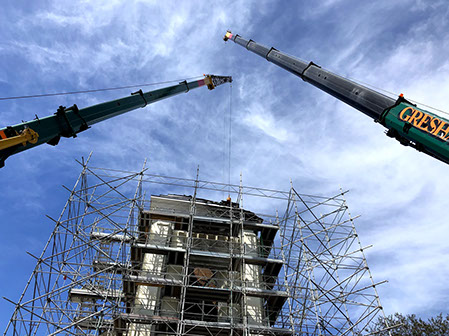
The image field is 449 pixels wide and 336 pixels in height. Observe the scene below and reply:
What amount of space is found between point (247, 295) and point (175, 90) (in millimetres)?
14263

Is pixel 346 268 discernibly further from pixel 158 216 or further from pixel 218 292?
pixel 158 216

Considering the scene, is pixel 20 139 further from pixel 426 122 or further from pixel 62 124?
pixel 426 122

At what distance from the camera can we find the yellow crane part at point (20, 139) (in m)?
10.1

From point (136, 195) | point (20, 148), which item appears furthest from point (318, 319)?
point (20, 148)

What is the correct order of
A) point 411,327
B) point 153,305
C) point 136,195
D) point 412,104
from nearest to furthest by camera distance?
1. point 412,104
2. point 153,305
3. point 136,195
4. point 411,327

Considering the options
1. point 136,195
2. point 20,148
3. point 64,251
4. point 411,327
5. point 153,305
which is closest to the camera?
point 20,148

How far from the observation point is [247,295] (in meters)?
20.3

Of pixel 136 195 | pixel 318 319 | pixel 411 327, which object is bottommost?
pixel 318 319

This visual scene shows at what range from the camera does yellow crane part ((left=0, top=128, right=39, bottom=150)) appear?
10125 millimetres

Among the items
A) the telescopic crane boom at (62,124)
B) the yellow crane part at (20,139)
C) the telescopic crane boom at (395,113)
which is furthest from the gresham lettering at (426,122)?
the yellow crane part at (20,139)

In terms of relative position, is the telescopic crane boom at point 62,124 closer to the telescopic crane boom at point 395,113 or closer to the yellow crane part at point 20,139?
the yellow crane part at point 20,139

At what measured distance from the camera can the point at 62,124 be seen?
43.3 feet

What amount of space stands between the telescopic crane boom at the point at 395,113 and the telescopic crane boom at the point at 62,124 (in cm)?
931

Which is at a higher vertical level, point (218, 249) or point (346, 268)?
point (218, 249)
